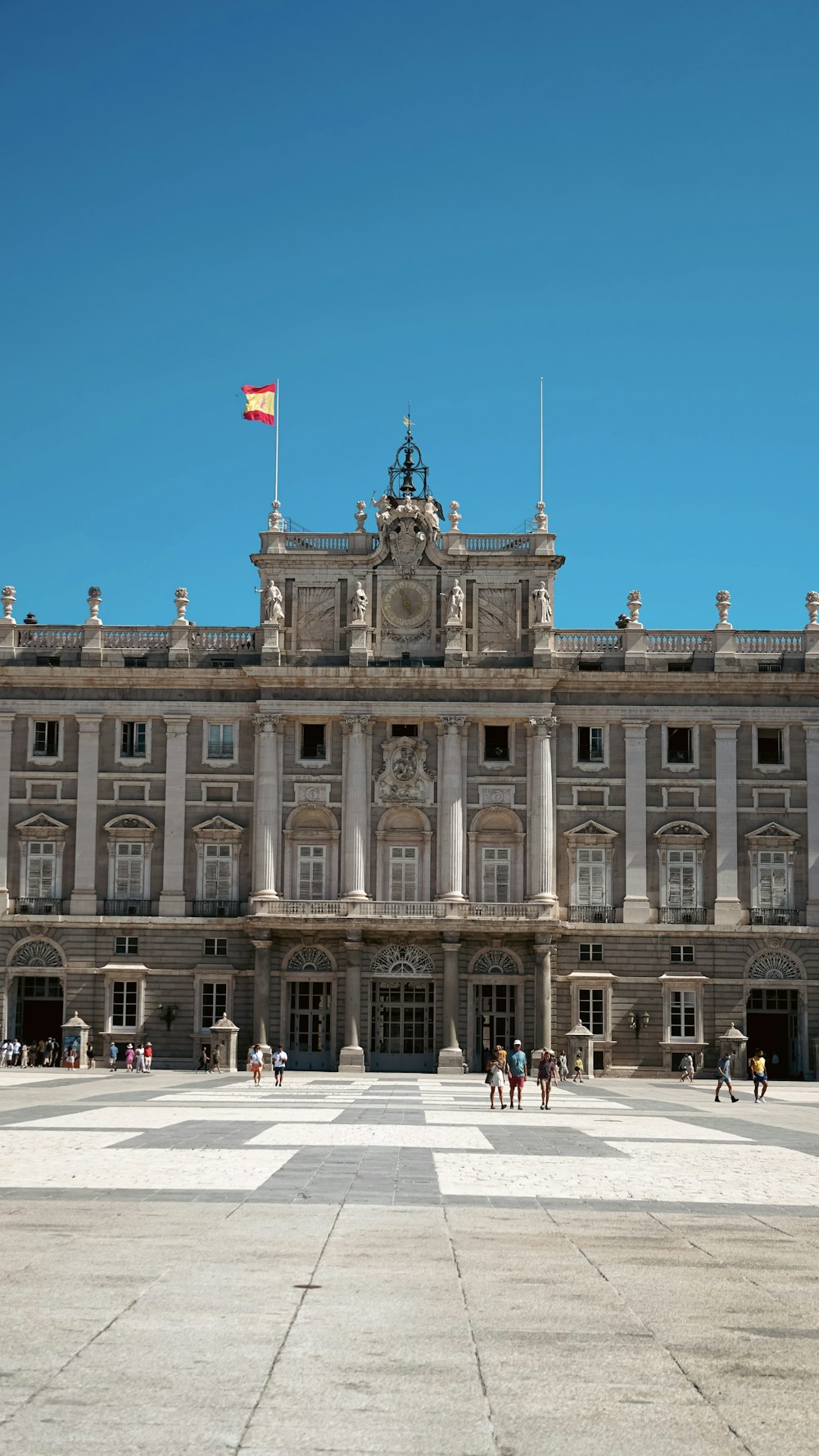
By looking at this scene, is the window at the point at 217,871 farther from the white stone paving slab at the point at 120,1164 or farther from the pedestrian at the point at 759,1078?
the white stone paving slab at the point at 120,1164

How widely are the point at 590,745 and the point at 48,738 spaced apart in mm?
23013

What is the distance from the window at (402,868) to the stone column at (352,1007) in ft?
9.06

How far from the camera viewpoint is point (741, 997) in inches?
2527

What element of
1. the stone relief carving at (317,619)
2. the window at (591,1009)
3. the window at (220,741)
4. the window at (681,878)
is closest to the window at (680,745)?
the window at (681,878)

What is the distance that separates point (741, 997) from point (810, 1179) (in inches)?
1610

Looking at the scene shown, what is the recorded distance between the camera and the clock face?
67438 mm

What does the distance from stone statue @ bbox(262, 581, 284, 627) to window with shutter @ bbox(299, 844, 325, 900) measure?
9.52m

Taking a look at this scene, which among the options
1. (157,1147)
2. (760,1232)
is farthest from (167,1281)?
(157,1147)

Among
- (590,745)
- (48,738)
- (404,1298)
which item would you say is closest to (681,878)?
(590,745)

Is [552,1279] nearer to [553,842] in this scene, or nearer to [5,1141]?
[5,1141]

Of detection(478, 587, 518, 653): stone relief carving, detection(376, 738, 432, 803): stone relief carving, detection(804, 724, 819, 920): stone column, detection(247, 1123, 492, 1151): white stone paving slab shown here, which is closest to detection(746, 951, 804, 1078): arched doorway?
detection(804, 724, 819, 920): stone column

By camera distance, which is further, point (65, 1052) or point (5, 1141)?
point (65, 1052)

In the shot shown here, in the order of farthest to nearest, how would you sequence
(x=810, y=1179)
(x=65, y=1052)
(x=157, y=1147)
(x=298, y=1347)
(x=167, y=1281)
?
(x=65, y=1052), (x=157, y=1147), (x=810, y=1179), (x=167, y=1281), (x=298, y=1347)

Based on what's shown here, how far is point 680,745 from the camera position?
6600 cm
